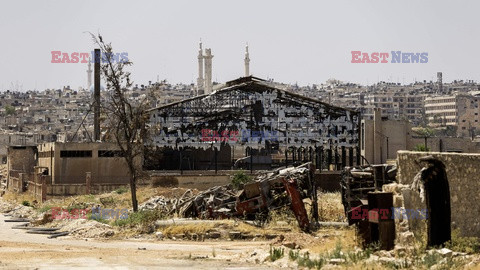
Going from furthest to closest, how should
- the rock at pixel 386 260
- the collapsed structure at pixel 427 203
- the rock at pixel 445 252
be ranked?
the collapsed structure at pixel 427 203
the rock at pixel 386 260
the rock at pixel 445 252

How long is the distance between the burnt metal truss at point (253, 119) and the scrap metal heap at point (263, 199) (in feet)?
77.6

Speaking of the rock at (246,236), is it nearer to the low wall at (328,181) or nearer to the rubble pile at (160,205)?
the rubble pile at (160,205)

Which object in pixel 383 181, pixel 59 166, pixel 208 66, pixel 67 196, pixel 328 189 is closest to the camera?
pixel 383 181

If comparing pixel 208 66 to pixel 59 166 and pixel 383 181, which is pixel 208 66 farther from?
pixel 383 181

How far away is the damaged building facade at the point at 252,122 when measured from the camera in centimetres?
6209

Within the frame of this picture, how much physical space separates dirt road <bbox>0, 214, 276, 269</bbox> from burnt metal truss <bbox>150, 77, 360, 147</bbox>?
25.5 metres

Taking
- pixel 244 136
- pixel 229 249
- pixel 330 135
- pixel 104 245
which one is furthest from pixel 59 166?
pixel 229 249

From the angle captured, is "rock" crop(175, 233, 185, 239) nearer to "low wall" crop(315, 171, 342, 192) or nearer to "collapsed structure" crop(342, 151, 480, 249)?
"collapsed structure" crop(342, 151, 480, 249)

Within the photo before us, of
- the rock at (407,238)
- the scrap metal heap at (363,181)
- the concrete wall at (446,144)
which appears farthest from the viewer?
the concrete wall at (446,144)

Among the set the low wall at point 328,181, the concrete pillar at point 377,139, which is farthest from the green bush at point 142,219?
the concrete pillar at point 377,139

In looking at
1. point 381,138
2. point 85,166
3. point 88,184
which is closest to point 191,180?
point 88,184

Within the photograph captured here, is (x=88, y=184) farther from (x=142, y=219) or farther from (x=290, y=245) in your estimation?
(x=290, y=245)

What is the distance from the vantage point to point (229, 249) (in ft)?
102

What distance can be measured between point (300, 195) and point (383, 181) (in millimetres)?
3007
